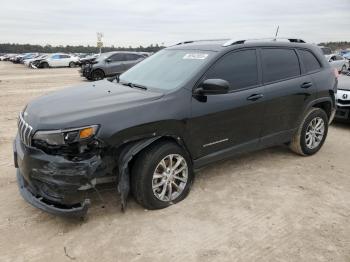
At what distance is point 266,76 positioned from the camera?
4.75m

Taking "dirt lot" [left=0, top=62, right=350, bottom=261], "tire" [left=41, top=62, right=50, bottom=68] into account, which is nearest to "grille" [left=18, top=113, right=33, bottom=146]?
"dirt lot" [left=0, top=62, right=350, bottom=261]

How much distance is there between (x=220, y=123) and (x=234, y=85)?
538mm

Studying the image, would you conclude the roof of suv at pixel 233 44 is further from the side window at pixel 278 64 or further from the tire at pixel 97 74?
the tire at pixel 97 74

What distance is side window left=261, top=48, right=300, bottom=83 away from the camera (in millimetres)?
4773

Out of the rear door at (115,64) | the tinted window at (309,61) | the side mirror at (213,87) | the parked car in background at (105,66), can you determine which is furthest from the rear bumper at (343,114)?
the rear door at (115,64)

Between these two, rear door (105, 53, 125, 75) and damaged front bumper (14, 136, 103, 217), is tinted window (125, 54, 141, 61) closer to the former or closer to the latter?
rear door (105, 53, 125, 75)

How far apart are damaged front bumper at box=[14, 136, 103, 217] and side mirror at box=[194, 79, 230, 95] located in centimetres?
139

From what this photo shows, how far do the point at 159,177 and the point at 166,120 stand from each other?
612 mm

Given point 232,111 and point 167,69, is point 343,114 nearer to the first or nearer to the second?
point 232,111

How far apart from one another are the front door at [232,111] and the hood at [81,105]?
609 millimetres

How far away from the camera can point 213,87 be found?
3877mm

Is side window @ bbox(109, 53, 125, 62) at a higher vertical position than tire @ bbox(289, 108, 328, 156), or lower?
higher

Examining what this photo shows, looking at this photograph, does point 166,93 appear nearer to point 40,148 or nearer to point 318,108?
point 40,148

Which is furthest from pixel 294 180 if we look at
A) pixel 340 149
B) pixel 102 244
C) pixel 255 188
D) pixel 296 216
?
pixel 102 244
